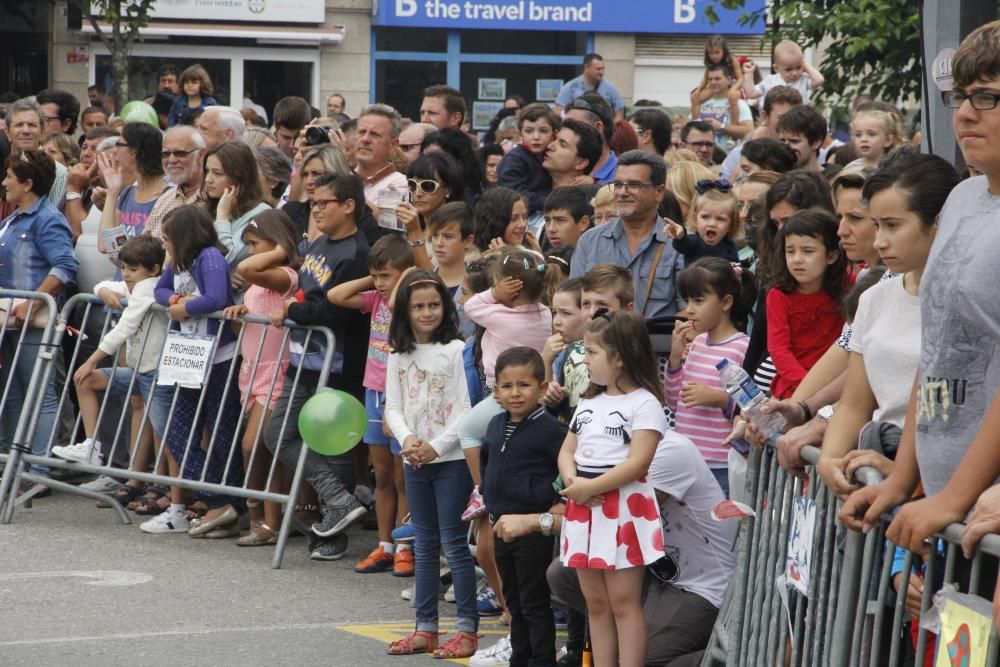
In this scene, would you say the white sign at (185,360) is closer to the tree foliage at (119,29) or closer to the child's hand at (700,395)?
the child's hand at (700,395)

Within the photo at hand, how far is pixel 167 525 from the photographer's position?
9.56 m

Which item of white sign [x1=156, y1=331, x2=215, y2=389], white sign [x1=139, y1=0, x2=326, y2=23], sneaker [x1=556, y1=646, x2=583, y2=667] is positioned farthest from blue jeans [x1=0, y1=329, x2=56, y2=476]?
white sign [x1=139, y1=0, x2=326, y2=23]

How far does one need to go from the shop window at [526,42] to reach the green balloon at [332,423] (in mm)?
22083

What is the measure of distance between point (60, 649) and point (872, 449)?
4.03 metres

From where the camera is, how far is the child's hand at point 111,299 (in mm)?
9906

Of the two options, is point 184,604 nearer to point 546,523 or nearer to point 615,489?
point 546,523

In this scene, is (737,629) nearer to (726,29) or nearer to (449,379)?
(449,379)

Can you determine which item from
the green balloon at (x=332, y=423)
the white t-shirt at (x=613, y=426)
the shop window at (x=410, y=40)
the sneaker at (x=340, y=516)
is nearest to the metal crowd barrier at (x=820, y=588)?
the white t-shirt at (x=613, y=426)

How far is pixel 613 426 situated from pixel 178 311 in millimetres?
4224

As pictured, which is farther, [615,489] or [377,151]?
[377,151]

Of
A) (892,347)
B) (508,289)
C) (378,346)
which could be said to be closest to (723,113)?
(378,346)

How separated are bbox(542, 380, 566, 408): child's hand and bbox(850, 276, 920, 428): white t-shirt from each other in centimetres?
207

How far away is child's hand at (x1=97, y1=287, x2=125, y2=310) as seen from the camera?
991 cm

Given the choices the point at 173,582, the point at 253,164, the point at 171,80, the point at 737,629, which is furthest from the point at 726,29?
the point at 737,629
